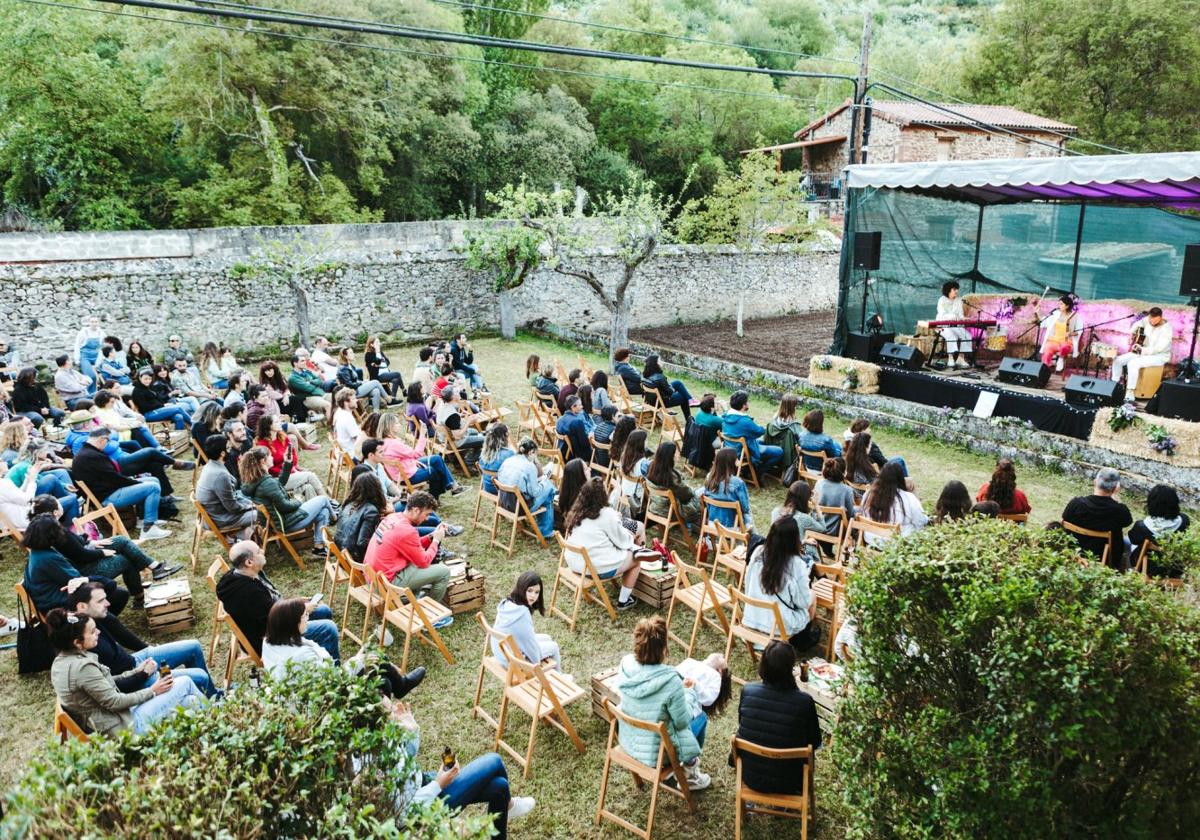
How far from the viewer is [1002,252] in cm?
1458

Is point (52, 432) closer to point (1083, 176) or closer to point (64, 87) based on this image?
point (1083, 176)

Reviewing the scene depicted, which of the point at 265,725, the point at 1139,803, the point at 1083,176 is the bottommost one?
the point at 1139,803

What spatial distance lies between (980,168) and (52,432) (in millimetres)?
12111

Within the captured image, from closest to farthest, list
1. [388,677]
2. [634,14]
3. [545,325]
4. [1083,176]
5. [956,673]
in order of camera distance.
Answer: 1. [956,673]
2. [388,677]
3. [1083,176]
4. [545,325]
5. [634,14]

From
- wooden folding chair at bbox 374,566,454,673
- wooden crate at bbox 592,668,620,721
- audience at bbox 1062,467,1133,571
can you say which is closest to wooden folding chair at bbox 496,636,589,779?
wooden crate at bbox 592,668,620,721

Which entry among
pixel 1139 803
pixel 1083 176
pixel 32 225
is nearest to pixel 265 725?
pixel 1139 803

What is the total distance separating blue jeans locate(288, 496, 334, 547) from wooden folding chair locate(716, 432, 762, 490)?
4.14m

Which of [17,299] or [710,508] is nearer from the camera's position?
[710,508]

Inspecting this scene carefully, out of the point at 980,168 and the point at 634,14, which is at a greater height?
the point at 634,14

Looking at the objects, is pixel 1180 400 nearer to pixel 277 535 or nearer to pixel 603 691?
pixel 603 691

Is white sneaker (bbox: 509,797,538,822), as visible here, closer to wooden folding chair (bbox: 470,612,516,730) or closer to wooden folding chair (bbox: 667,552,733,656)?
wooden folding chair (bbox: 470,612,516,730)

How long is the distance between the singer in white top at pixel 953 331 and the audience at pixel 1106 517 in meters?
7.34

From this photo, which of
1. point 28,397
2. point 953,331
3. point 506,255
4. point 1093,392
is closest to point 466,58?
point 506,255

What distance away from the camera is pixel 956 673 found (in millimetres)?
3230
